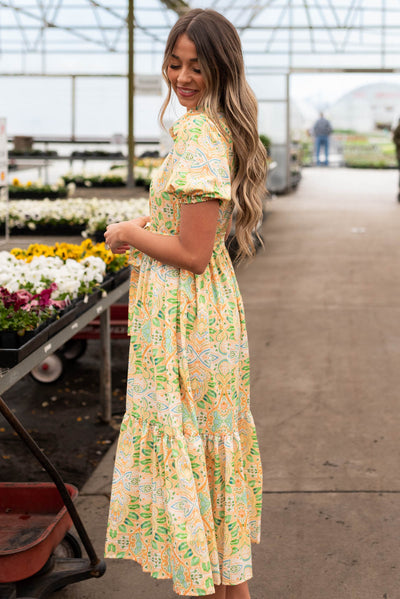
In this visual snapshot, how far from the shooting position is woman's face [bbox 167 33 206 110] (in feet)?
5.82

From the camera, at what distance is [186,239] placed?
175 cm

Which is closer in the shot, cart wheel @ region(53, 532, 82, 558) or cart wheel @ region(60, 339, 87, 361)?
cart wheel @ region(53, 532, 82, 558)

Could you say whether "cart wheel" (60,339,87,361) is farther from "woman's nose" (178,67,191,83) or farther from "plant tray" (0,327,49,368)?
"woman's nose" (178,67,191,83)

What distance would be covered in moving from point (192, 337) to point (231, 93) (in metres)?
0.56

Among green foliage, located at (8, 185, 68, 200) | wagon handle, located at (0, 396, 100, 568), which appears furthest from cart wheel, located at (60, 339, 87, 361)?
green foliage, located at (8, 185, 68, 200)

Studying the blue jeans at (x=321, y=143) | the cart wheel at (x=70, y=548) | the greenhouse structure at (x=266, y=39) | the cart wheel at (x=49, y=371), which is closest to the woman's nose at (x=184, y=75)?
the cart wheel at (x=70, y=548)

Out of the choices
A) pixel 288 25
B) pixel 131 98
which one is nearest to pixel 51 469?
pixel 131 98

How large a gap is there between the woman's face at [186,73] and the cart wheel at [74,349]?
304 cm

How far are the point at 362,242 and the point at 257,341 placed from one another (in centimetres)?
452

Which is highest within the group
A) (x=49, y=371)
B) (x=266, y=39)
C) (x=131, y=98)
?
(x=266, y=39)

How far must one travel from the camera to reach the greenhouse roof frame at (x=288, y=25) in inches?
597

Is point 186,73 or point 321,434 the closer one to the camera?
point 186,73

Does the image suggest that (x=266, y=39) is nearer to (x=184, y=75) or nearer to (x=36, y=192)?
(x=36, y=192)

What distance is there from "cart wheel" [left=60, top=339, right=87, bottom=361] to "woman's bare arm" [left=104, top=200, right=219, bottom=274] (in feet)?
9.78
